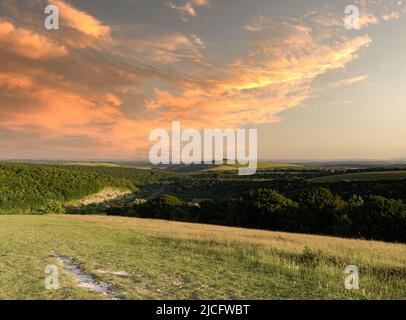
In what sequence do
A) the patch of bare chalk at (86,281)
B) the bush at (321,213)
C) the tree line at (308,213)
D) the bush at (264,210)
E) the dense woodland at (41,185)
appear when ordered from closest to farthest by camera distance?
1. the patch of bare chalk at (86,281)
2. the tree line at (308,213)
3. the bush at (321,213)
4. the bush at (264,210)
5. the dense woodland at (41,185)

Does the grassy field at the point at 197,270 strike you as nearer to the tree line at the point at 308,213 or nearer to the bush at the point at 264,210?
the tree line at the point at 308,213

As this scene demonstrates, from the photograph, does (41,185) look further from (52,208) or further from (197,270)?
A: (197,270)

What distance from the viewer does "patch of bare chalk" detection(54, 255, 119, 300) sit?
12.8m

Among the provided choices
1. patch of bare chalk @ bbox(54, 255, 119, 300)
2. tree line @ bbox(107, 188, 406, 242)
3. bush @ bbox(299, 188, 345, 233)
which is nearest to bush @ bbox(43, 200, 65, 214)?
tree line @ bbox(107, 188, 406, 242)

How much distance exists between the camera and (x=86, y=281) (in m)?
14.4

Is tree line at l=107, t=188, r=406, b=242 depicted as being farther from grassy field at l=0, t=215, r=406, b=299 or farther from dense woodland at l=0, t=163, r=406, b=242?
grassy field at l=0, t=215, r=406, b=299

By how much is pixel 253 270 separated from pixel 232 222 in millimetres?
56453

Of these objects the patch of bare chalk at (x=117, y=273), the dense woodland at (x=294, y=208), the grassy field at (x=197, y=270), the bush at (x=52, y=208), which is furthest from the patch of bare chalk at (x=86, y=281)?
the bush at (x=52, y=208)

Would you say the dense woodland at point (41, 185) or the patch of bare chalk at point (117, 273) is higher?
the patch of bare chalk at point (117, 273)

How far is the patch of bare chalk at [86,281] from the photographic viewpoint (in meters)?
12.8
